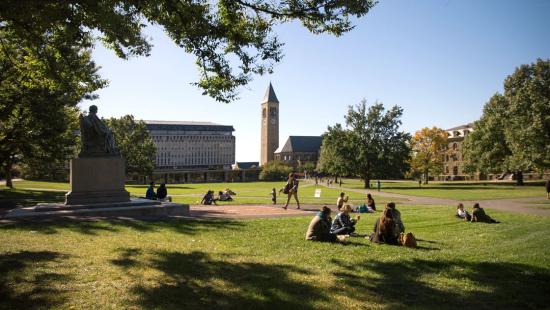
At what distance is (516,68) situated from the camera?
53.8 metres

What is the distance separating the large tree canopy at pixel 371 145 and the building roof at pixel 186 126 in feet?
380

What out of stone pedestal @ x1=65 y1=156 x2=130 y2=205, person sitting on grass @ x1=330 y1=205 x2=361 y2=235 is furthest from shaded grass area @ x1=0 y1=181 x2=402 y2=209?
person sitting on grass @ x1=330 y1=205 x2=361 y2=235

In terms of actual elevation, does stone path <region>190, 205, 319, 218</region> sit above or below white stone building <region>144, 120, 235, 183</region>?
below

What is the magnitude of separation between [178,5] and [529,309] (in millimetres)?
10155

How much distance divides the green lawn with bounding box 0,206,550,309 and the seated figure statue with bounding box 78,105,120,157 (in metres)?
4.39

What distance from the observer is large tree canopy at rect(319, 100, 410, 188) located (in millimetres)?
60875

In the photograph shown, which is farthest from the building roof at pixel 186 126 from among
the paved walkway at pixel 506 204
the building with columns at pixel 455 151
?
the paved walkway at pixel 506 204

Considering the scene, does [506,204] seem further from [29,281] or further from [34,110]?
[34,110]

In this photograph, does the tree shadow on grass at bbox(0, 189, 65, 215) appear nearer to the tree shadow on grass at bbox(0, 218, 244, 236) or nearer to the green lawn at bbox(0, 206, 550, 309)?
the tree shadow on grass at bbox(0, 218, 244, 236)

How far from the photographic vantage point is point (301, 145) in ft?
518

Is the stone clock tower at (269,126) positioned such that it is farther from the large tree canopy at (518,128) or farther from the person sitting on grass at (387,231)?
the person sitting on grass at (387,231)

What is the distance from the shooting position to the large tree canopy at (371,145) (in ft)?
200

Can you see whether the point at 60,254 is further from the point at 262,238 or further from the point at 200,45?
the point at 200,45

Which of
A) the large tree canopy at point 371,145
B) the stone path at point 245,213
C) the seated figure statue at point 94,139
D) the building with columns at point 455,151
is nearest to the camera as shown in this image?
the seated figure statue at point 94,139
